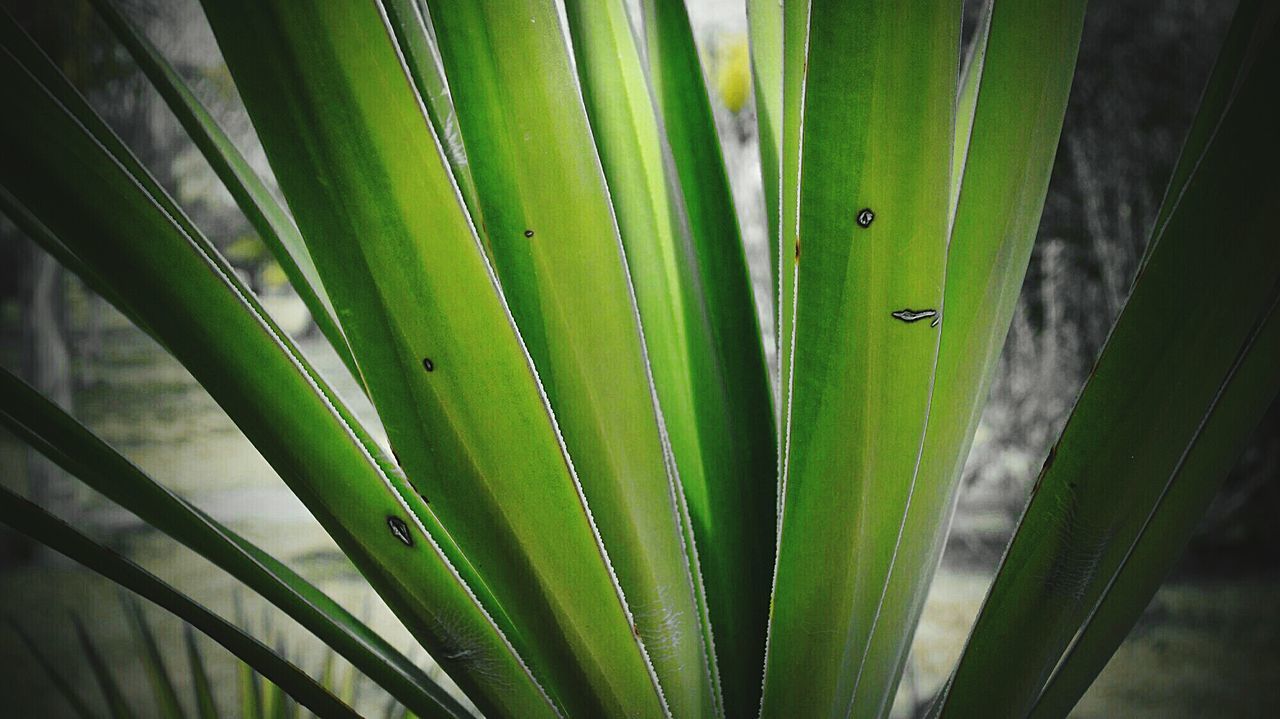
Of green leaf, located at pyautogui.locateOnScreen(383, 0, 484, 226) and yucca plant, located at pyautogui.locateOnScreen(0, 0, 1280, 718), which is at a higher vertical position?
green leaf, located at pyautogui.locateOnScreen(383, 0, 484, 226)

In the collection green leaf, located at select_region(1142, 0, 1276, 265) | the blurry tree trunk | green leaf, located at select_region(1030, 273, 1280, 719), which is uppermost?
the blurry tree trunk

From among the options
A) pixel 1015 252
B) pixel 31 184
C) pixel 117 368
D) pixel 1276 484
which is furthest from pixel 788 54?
pixel 1276 484

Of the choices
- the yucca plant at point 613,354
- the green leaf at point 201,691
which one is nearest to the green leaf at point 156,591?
the yucca plant at point 613,354

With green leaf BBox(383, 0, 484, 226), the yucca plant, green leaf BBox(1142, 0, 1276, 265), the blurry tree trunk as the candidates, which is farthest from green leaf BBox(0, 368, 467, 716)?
the blurry tree trunk

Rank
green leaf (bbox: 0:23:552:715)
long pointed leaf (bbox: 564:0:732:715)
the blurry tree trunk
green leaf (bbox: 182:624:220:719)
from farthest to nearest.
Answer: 1. the blurry tree trunk
2. green leaf (bbox: 182:624:220:719)
3. long pointed leaf (bbox: 564:0:732:715)
4. green leaf (bbox: 0:23:552:715)

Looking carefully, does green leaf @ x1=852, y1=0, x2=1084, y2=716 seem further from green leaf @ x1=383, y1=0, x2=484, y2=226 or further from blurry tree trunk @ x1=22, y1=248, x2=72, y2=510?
blurry tree trunk @ x1=22, y1=248, x2=72, y2=510

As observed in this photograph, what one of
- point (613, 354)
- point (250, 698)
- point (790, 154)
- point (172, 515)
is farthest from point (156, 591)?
point (250, 698)

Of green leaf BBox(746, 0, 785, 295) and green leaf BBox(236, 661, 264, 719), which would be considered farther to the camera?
green leaf BBox(236, 661, 264, 719)

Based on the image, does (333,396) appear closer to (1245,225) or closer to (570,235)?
(570,235)
